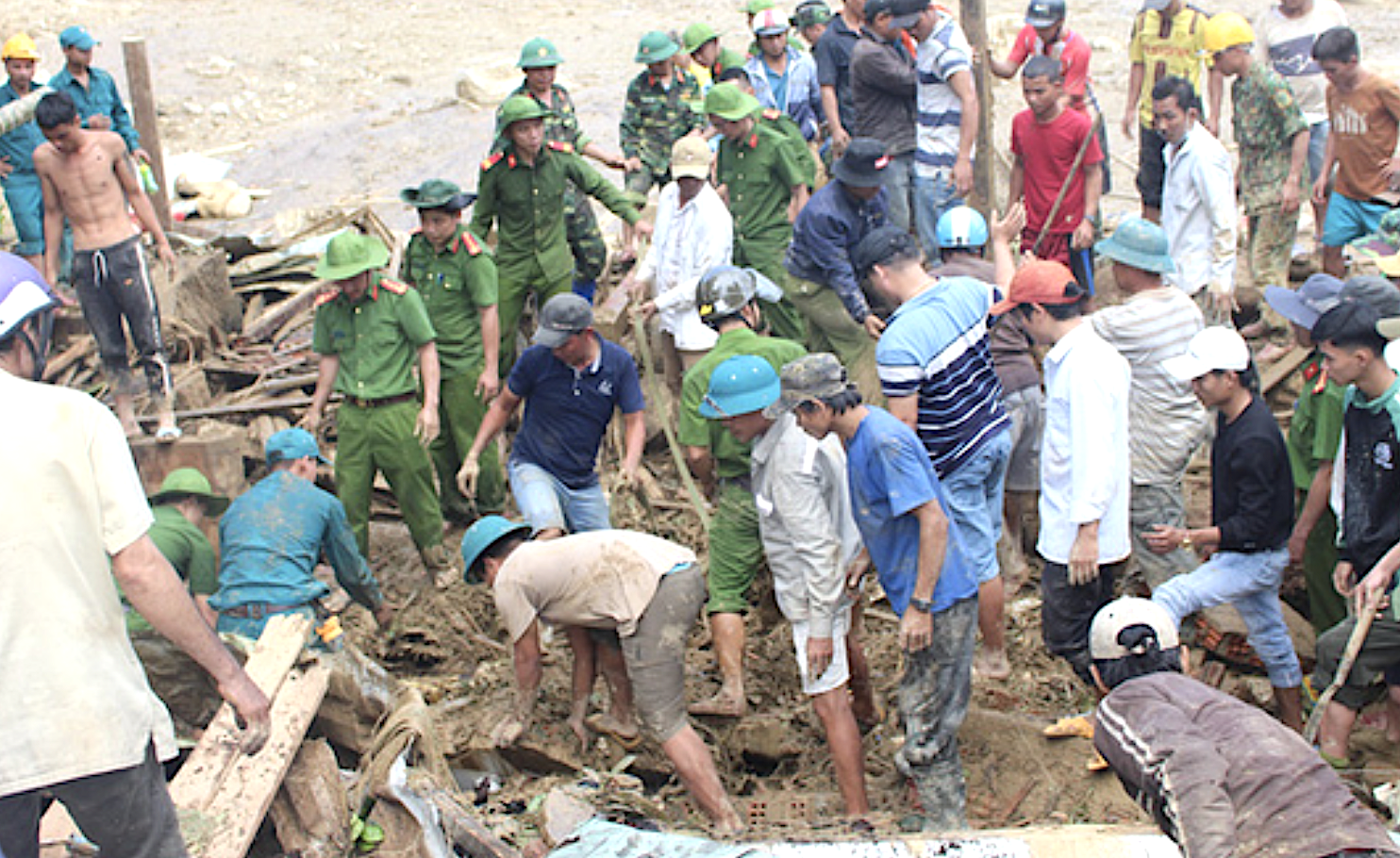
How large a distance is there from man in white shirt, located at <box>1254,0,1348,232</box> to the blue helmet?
326 cm

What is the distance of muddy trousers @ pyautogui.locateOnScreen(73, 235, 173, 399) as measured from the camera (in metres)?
8.28

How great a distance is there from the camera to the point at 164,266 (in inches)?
400

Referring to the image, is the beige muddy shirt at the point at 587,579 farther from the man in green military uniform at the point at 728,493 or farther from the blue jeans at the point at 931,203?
the blue jeans at the point at 931,203

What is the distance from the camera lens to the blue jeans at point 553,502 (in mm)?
6848

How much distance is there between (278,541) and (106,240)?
9.76 feet

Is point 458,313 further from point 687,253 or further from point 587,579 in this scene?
point 587,579

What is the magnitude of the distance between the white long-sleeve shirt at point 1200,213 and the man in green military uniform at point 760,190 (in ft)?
7.34

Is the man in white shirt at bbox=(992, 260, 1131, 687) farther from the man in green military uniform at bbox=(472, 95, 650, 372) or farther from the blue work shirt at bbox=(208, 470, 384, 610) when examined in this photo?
the man in green military uniform at bbox=(472, 95, 650, 372)

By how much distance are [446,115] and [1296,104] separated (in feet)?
35.6

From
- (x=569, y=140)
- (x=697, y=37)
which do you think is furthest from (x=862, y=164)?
(x=697, y=37)

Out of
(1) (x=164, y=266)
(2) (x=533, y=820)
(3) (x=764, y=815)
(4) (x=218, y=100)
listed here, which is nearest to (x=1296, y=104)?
(3) (x=764, y=815)

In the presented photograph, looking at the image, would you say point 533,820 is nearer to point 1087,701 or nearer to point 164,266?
point 1087,701

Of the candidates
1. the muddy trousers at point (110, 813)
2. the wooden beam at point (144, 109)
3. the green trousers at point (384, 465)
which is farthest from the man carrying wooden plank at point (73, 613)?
the wooden beam at point (144, 109)

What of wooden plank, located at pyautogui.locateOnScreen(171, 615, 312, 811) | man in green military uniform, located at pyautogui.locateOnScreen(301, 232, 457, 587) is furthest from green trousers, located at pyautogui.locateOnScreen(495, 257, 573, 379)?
wooden plank, located at pyautogui.locateOnScreen(171, 615, 312, 811)
